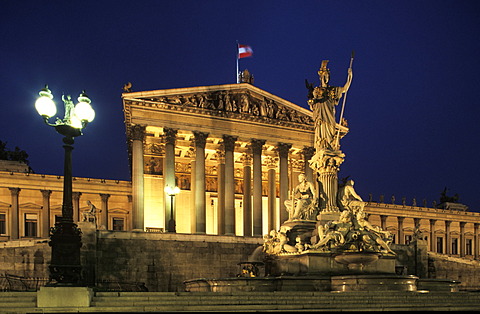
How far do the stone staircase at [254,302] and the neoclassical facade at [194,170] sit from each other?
24641mm

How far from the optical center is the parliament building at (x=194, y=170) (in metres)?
46.4

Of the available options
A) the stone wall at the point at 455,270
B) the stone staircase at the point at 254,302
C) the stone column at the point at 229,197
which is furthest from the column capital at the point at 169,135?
the stone staircase at the point at 254,302

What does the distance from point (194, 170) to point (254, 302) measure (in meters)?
32.8

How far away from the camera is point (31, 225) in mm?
56812

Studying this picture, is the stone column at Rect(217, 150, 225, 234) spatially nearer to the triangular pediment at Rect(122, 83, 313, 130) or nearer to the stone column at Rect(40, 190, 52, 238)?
the triangular pediment at Rect(122, 83, 313, 130)

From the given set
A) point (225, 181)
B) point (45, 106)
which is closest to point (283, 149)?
point (225, 181)

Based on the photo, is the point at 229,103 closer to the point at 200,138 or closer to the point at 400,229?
the point at 200,138

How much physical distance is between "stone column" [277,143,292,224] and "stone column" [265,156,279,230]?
812 millimetres

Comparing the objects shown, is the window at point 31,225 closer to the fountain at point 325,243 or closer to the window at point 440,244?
the fountain at point 325,243

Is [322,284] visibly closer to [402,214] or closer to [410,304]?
[410,304]

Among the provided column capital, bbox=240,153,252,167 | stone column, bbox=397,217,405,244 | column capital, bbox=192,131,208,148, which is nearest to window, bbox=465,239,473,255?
stone column, bbox=397,217,405,244

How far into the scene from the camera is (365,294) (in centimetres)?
1706

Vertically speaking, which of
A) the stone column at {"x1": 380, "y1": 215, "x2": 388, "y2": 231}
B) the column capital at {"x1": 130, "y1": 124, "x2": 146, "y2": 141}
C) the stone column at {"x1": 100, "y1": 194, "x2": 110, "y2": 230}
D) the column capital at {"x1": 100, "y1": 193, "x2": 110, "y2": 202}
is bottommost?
the stone column at {"x1": 380, "y1": 215, "x2": 388, "y2": 231}

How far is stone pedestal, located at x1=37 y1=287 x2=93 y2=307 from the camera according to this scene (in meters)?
13.7
